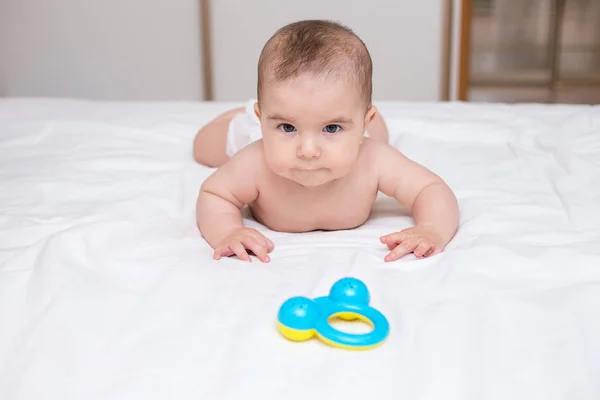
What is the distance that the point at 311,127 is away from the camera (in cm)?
98

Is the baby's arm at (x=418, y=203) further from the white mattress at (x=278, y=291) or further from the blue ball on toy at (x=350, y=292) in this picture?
the blue ball on toy at (x=350, y=292)

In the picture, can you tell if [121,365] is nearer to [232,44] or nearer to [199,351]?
[199,351]

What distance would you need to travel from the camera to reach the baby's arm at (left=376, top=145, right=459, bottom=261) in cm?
98

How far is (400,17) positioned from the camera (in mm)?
2955

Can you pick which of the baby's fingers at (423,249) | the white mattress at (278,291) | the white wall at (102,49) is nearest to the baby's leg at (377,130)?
the white mattress at (278,291)

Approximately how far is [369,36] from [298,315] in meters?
2.41

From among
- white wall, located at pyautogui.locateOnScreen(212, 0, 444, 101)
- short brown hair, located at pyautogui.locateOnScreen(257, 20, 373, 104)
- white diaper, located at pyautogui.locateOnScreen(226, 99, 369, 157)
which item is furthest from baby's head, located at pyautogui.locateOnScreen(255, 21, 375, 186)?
white wall, located at pyautogui.locateOnScreen(212, 0, 444, 101)

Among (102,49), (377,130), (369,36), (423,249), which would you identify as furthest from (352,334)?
(102,49)

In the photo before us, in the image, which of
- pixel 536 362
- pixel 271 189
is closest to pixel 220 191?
pixel 271 189

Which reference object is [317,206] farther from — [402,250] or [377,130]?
[377,130]

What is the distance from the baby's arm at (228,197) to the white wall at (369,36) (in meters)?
1.92

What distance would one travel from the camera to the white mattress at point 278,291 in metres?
0.69

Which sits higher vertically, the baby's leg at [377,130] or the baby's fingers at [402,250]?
the baby's leg at [377,130]

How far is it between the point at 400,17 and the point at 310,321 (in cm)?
243
